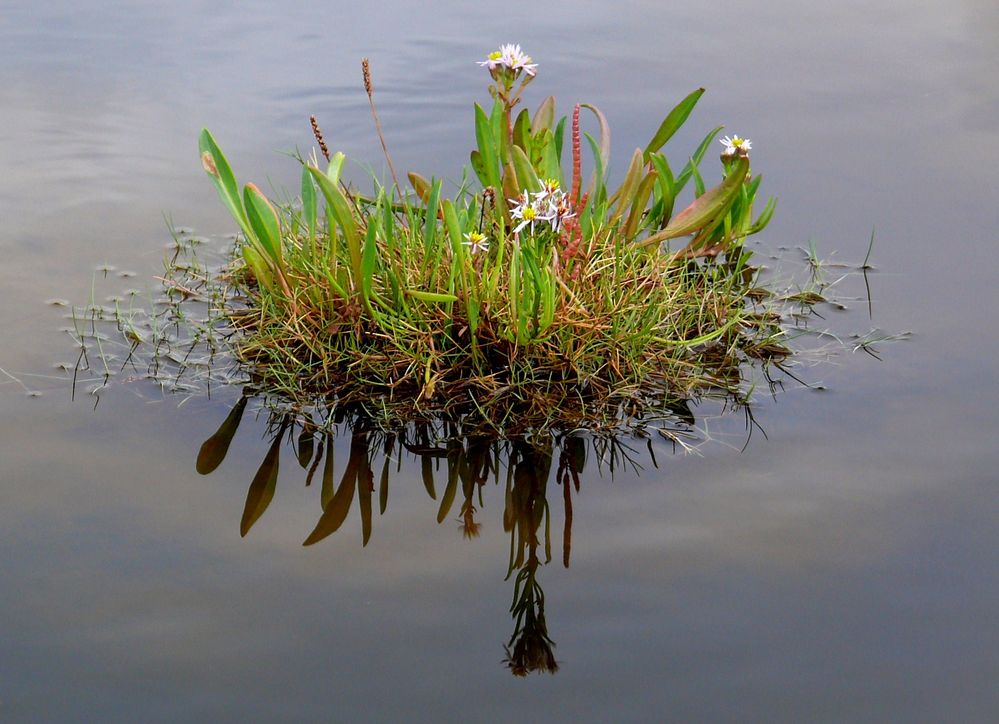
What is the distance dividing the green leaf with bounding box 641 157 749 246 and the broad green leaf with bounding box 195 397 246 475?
45.3 inches

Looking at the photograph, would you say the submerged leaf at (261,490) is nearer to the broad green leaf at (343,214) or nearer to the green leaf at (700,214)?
the broad green leaf at (343,214)

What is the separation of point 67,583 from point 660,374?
1383 mm

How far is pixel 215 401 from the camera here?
2711mm

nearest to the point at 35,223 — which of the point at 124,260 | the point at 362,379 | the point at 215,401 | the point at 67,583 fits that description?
the point at 124,260

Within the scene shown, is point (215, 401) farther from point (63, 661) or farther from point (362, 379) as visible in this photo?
point (63, 661)

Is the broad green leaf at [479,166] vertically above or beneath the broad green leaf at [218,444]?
above

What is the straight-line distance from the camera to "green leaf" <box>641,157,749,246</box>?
A: 3078 millimetres

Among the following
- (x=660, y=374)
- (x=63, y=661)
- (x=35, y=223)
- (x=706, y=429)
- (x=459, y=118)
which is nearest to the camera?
(x=63, y=661)

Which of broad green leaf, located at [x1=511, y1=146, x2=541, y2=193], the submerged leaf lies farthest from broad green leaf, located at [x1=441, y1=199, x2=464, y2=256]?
the submerged leaf

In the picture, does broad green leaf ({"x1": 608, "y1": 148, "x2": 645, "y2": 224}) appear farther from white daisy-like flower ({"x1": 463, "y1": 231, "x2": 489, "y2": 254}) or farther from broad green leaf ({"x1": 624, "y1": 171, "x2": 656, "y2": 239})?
white daisy-like flower ({"x1": 463, "y1": 231, "x2": 489, "y2": 254})

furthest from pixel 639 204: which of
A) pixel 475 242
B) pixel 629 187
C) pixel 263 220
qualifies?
pixel 263 220

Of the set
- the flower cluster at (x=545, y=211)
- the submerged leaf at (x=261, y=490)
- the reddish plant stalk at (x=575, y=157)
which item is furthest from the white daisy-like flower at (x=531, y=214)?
the submerged leaf at (x=261, y=490)

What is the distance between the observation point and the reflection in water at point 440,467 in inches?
89.1

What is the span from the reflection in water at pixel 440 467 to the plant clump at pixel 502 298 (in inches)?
3.5
